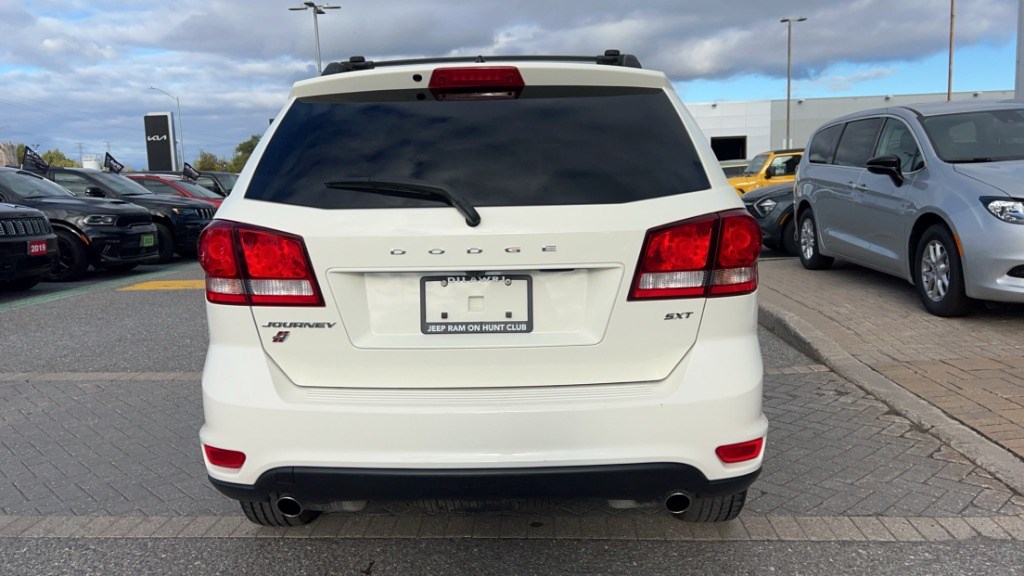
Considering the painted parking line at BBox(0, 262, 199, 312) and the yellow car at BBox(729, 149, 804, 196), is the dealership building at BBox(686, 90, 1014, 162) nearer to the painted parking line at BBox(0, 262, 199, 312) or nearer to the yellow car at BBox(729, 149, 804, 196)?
the yellow car at BBox(729, 149, 804, 196)

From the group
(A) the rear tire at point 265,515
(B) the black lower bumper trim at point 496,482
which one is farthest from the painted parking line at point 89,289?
(B) the black lower bumper trim at point 496,482

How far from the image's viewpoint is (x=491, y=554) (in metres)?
2.97

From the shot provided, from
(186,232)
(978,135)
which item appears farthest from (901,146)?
(186,232)

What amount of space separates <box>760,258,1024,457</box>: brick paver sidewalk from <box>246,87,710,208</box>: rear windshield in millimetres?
2472

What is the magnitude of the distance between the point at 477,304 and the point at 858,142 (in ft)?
22.0

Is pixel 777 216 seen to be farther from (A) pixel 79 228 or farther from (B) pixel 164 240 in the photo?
(B) pixel 164 240

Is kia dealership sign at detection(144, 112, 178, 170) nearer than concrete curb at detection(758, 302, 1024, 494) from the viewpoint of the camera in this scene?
No

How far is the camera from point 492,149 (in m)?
2.49

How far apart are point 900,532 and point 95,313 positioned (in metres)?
7.67

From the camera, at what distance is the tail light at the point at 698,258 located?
2.40m

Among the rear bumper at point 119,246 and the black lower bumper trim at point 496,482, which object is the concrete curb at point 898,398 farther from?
the rear bumper at point 119,246

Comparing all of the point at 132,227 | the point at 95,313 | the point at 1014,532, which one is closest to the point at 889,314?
the point at 1014,532

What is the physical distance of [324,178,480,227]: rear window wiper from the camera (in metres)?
2.37

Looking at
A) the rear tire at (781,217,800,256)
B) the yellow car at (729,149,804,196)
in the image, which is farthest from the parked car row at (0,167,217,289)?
the yellow car at (729,149,804,196)
